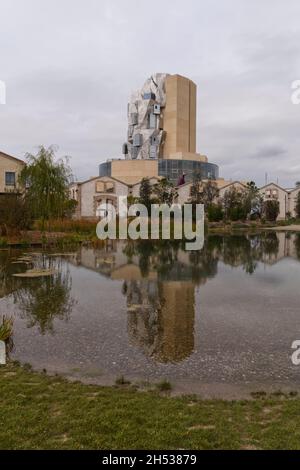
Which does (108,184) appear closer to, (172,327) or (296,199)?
(296,199)

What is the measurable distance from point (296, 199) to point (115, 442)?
9208 cm

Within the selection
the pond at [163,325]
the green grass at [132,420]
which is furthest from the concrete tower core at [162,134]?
the green grass at [132,420]

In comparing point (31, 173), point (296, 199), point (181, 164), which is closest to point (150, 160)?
point (181, 164)

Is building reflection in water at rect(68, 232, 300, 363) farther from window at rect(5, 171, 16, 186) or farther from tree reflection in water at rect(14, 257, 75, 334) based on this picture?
window at rect(5, 171, 16, 186)

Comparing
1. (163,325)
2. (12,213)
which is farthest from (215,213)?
(163,325)

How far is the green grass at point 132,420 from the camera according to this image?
4301 mm

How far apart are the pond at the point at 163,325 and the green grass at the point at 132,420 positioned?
0.68 meters

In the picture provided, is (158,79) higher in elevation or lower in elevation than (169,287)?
higher

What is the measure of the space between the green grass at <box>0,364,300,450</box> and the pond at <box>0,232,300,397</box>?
0.68 metres

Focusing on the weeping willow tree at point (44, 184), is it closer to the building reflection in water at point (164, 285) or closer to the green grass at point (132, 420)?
the building reflection in water at point (164, 285)

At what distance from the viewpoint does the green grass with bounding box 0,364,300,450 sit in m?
4.30

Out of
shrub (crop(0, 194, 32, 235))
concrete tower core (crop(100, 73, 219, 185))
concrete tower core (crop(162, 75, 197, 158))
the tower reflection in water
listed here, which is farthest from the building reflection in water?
concrete tower core (crop(162, 75, 197, 158))

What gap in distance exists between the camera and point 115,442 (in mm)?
4293
